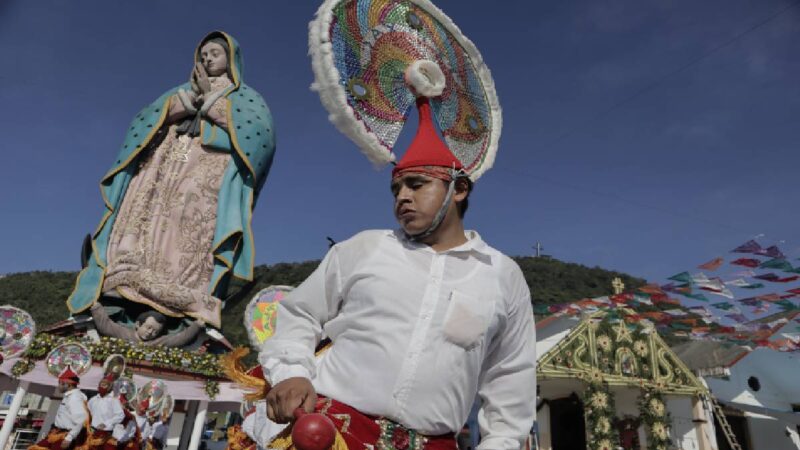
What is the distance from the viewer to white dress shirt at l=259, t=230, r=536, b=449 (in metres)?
1.67

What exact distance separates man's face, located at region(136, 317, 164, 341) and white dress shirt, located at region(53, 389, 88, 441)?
15.3 ft

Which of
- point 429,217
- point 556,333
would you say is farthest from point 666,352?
point 429,217

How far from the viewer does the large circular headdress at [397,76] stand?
2.61 meters

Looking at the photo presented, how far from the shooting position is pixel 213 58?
1325cm

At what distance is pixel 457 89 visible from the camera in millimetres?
3258

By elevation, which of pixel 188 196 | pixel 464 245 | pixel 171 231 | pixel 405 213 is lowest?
pixel 464 245

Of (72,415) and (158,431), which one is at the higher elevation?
(72,415)

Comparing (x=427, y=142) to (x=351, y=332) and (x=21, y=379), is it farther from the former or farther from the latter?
(x=21, y=379)

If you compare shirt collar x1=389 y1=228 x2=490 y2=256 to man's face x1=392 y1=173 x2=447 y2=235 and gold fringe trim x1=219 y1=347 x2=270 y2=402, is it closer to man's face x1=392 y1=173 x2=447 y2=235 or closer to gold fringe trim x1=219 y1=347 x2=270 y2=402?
man's face x1=392 y1=173 x2=447 y2=235

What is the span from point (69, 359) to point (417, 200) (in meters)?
9.86

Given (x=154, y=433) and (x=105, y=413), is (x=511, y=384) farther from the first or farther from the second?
(x=154, y=433)

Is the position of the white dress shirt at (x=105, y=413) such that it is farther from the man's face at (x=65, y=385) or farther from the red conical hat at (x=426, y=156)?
the red conical hat at (x=426, y=156)

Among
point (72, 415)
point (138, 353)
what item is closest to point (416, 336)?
point (72, 415)

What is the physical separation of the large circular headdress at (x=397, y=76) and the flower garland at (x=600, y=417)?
1114 cm
